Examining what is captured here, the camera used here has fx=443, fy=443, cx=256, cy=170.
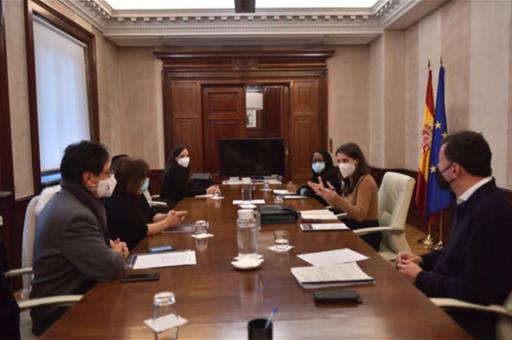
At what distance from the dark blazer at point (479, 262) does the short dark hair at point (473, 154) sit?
69 millimetres

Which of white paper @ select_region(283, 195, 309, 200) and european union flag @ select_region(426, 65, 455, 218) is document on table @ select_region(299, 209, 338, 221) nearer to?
white paper @ select_region(283, 195, 309, 200)

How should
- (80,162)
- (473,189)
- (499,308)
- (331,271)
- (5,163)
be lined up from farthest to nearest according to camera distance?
(5,163) < (80,162) < (473,189) < (331,271) < (499,308)

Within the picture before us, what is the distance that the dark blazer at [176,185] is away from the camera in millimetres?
4590

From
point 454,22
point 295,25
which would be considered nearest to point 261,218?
point 454,22

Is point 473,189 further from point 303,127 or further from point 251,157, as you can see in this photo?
point 303,127

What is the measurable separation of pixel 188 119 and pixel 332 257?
5.14 metres

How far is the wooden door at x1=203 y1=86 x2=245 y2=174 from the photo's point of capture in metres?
6.79

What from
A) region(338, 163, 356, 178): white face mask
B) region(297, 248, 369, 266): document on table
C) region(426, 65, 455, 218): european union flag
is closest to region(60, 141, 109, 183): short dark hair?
region(297, 248, 369, 266): document on table

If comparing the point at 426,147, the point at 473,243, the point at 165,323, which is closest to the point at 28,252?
the point at 165,323

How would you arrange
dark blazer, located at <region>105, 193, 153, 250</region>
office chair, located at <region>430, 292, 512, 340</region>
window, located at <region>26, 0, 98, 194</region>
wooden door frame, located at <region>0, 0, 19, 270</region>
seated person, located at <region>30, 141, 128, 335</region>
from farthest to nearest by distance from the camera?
window, located at <region>26, 0, 98, 194</region>
wooden door frame, located at <region>0, 0, 19, 270</region>
dark blazer, located at <region>105, 193, 153, 250</region>
seated person, located at <region>30, 141, 128, 335</region>
office chair, located at <region>430, 292, 512, 340</region>

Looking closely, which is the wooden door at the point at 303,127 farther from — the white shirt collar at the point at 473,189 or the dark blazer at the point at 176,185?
the white shirt collar at the point at 473,189

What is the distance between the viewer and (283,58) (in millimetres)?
6617

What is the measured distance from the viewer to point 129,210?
8.11 ft

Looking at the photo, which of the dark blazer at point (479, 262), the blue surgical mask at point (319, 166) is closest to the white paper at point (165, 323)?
the dark blazer at point (479, 262)
